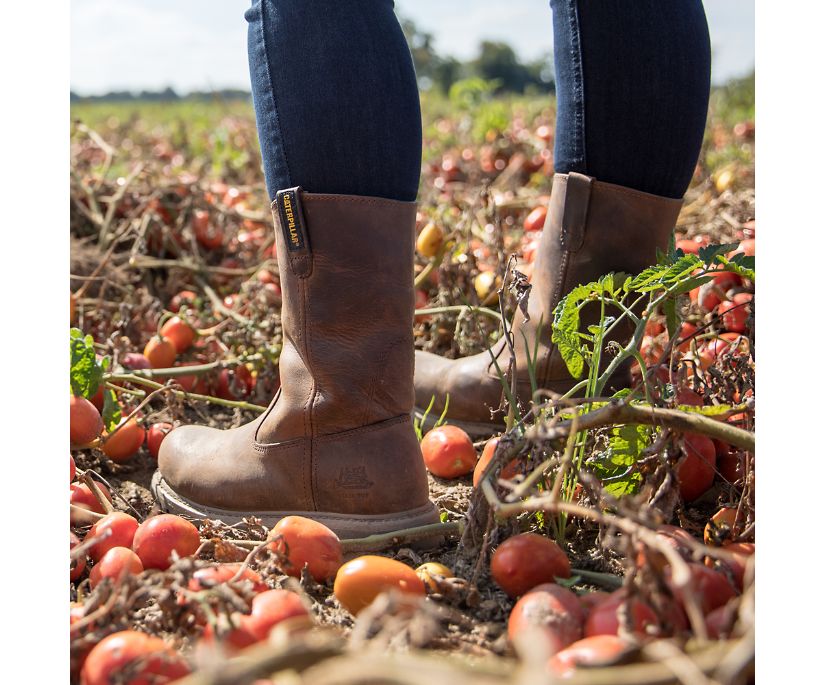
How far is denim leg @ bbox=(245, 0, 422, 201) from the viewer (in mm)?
1335

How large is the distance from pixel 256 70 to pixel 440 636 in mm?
913

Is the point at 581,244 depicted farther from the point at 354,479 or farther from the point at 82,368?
the point at 82,368

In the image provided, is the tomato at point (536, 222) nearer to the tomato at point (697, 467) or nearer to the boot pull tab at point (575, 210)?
the boot pull tab at point (575, 210)

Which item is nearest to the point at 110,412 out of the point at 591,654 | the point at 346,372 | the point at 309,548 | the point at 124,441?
the point at 124,441

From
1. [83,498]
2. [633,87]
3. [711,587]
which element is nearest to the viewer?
[711,587]

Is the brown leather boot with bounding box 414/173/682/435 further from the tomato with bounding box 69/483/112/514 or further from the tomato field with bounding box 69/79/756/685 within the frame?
the tomato with bounding box 69/483/112/514

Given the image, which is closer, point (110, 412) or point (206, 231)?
point (110, 412)

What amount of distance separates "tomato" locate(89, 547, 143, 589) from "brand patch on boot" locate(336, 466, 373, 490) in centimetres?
38

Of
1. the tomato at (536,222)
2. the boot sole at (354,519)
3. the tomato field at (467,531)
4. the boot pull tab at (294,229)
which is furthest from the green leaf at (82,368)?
the tomato at (536,222)

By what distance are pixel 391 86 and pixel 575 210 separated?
1.65 feet

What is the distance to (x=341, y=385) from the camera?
1468 millimetres

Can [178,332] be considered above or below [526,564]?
above

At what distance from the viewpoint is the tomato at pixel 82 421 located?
173 cm

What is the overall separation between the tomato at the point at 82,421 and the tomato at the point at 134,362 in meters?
0.46
